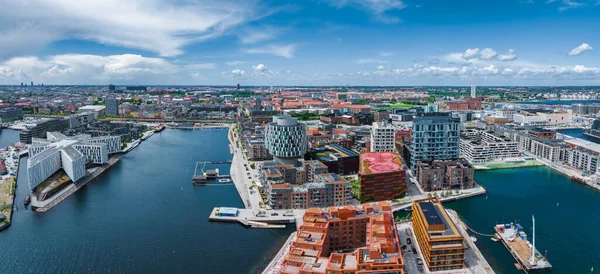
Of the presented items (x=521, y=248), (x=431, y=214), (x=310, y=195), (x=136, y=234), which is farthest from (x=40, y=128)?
(x=521, y=248)

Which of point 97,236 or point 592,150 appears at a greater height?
point 592,150

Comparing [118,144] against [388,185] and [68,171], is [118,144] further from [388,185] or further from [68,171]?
[388,185]

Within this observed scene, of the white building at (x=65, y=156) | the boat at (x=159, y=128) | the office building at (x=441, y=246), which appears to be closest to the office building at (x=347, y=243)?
the office building at (x=441, y=246)

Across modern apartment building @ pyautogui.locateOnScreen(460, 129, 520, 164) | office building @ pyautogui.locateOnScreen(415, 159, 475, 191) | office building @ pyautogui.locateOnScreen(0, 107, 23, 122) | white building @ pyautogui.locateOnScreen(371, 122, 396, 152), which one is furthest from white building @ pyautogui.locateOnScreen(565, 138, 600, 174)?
office building @ pyautogui.locateOnScreen(0, 107, 23, 122)

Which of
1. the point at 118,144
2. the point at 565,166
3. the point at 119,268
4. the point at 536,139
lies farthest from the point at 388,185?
the point at 118,144

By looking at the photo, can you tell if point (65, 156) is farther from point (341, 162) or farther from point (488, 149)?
point (488, 149)

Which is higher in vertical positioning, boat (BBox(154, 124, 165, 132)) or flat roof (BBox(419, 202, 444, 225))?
flat roof (BBox(419, 202, 444, 225))

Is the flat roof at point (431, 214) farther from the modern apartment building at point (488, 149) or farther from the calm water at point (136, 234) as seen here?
the modern apartment building at point (488, 149)

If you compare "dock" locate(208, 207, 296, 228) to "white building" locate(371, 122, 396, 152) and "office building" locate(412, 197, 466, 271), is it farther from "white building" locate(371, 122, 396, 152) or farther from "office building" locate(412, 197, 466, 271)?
"white building" locate(371, 122, 396, 152)
